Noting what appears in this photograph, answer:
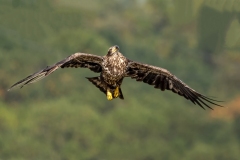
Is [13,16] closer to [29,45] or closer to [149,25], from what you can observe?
[29,45]

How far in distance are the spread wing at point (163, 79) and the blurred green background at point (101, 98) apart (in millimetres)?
27519

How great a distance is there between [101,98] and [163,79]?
1814 inches

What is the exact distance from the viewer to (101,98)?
6156cm

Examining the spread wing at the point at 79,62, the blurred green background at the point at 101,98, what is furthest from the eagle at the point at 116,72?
the blurred green background at the point at 101,98

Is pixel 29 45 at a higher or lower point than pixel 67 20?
lower

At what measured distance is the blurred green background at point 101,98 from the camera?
53031 mm

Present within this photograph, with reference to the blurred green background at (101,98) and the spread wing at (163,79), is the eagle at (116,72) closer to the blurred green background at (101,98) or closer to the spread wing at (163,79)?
the spread wing at (163,79)

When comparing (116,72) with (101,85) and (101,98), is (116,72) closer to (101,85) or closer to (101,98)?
(101,85)

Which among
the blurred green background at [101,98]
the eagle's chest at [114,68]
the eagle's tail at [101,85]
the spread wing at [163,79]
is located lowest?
the eagle's tail at [101,85]

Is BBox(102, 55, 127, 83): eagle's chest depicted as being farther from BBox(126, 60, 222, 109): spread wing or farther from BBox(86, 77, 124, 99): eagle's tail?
BBox(126, 60, 222, 109): spread wing

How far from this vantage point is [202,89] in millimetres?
60156

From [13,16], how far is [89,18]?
59.8 ft

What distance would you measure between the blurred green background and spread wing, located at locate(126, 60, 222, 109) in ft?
90.3

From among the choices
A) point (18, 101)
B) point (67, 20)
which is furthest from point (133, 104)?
point (67, 20)
